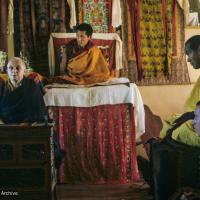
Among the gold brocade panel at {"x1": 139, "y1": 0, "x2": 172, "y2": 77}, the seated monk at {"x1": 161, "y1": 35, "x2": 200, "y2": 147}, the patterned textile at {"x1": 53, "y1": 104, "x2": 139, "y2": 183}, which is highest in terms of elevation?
the gold brocade panel at {"x1": 139, "y1": 0, "x2": 172, "y2": 77}

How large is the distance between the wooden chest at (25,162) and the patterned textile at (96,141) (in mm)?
1272

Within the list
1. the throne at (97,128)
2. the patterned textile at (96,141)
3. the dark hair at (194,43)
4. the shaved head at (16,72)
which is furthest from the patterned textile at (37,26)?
the dark hair at (194,43)

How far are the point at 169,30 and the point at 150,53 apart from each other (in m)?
0.45

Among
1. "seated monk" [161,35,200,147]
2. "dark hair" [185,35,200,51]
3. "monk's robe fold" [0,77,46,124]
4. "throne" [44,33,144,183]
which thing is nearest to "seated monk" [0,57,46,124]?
"monk's robe fold" [0,77,46,124]

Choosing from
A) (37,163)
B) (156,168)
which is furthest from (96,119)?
(156,168)

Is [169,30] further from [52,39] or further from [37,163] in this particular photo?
[37,163]

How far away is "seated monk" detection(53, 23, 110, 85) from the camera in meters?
5.02

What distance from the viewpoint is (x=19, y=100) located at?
13.0 feet

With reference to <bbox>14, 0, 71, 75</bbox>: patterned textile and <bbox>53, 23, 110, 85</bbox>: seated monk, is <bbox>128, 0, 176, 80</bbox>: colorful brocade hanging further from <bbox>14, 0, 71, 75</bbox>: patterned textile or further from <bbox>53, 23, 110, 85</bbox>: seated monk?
<bbox>14, 0, 71, 75</bbox>: patterned textile

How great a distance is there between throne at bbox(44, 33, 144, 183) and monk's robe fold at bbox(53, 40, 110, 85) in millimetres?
184

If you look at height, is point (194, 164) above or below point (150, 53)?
below

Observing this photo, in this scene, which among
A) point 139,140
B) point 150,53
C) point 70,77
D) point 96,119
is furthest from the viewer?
point 150,53

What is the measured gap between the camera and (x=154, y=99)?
236 inches

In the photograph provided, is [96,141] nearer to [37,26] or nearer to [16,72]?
[16,72]
